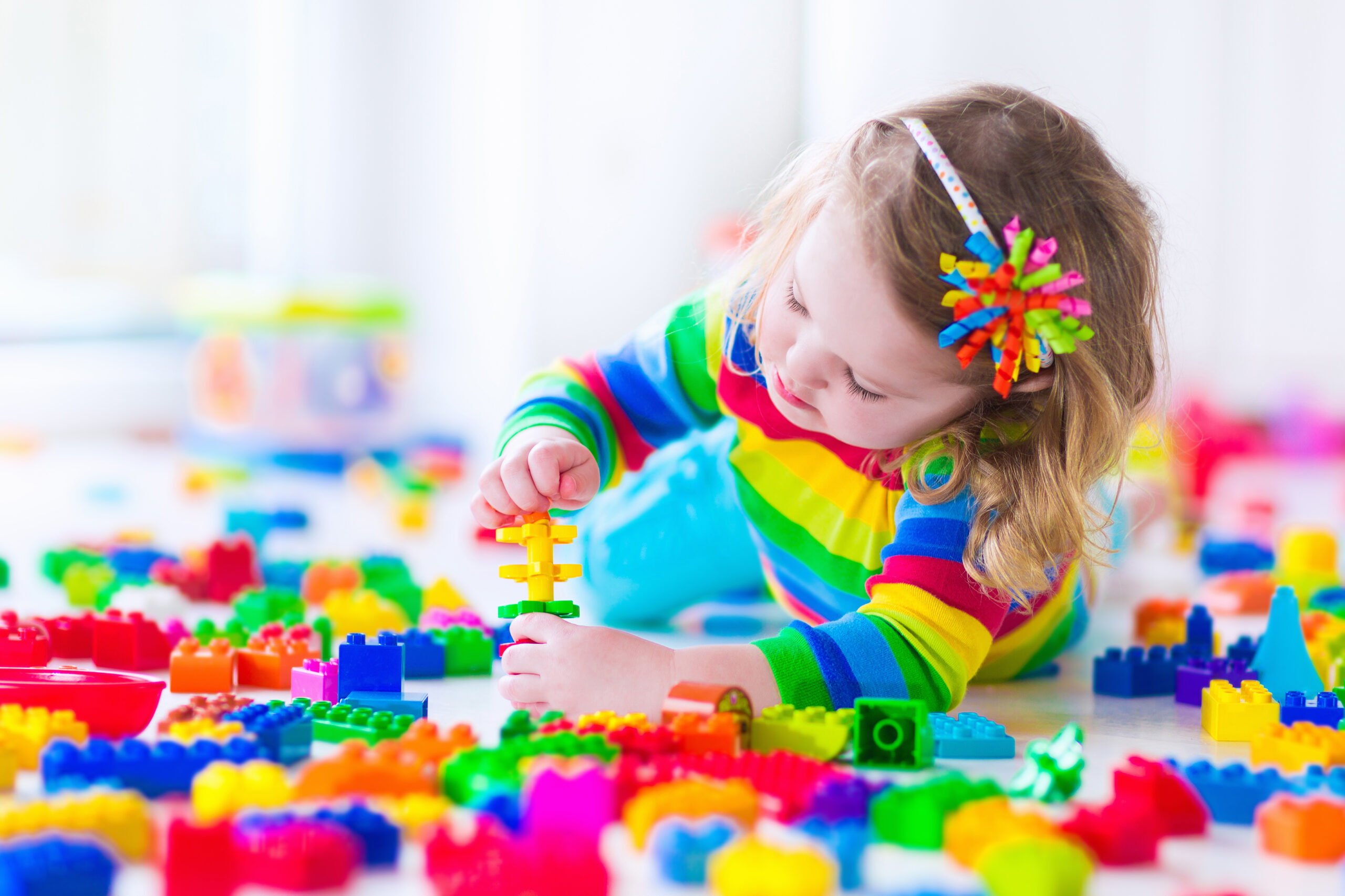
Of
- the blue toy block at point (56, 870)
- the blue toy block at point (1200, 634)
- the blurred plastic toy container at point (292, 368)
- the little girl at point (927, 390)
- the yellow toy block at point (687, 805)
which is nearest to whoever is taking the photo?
the blue toy block at point (56, 870)

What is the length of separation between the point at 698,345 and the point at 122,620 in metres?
0.46

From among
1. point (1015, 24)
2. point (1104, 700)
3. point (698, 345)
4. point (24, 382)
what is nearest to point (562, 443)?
point (698, 345)

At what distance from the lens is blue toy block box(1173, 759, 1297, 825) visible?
2.13ft

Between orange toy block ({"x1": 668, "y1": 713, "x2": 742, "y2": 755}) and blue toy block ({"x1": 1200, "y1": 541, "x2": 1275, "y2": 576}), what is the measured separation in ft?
3.24

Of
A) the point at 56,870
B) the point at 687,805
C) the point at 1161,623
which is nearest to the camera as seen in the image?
the point at 56,870

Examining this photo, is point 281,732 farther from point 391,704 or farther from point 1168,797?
point 1168,797

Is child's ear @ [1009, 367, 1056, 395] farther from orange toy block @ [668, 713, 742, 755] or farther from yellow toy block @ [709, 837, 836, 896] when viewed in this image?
yellow toy block @ [709, 837, 836, 896]

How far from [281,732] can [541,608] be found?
19 centimetres

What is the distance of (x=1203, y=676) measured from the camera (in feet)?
3.07

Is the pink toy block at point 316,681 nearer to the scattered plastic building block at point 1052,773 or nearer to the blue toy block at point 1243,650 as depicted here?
the scattered plastic building block at point 1052,773

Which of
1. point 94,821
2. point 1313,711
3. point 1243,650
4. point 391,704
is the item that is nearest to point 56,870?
point 94,821

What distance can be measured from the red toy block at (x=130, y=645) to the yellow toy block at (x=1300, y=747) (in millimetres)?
704

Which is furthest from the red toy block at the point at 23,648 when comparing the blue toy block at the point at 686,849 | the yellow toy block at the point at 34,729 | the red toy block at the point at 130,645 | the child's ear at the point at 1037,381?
the child's ear at the point at 1037,381

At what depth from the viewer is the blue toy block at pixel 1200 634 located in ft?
3.44
